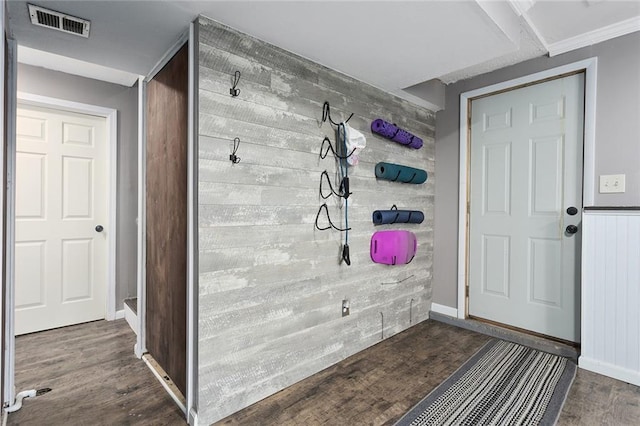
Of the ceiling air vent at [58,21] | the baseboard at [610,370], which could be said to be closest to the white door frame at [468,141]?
the baseboard at [610,370]

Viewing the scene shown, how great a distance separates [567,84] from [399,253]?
184 centimetres

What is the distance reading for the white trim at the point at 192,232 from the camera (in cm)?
166

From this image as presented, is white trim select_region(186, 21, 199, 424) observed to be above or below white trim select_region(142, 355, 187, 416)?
above

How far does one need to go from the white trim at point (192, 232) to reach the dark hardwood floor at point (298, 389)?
26 centimetres

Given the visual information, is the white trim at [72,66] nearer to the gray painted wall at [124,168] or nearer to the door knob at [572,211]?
the gray painted wall at [124,168]

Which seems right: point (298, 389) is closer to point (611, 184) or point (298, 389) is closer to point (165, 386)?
point (165, 386)

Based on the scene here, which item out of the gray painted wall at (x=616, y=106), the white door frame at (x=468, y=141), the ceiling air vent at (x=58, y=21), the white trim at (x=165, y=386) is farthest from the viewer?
the white door frame at (x=468, y=141)

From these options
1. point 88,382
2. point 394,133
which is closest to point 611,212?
point 394,133

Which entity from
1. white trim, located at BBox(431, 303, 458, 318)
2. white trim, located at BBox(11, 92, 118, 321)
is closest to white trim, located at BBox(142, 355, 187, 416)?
white trim, located at BBox(11, 92, 118, 321)

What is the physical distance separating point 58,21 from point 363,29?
157cm

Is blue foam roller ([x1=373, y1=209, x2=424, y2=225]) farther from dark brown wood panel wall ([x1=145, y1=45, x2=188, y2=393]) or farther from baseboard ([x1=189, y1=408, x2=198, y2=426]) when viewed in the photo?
baseboard ([x1=189, y1=408, x2=198, y2=426])

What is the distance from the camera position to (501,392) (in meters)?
1.97

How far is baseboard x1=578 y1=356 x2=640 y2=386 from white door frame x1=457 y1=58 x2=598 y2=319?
3.09 feet

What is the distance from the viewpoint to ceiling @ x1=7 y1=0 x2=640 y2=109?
1579mm
